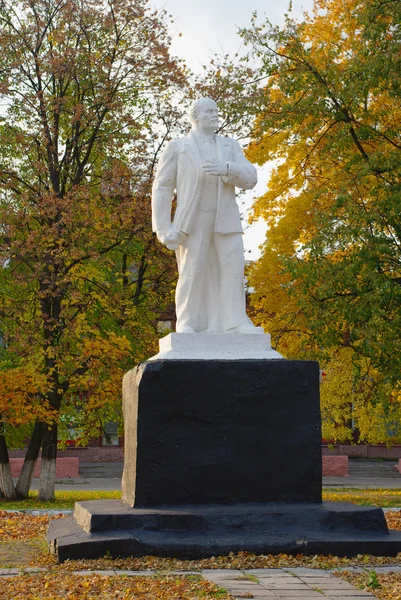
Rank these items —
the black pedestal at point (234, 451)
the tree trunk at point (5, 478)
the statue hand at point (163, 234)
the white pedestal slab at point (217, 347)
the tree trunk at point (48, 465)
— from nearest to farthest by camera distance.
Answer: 1. the black pedestal at point (234, 451)
2. the white pedestal slab at point (217, 347)
3. the statue hand at point (163, 234)
4. the tree trunk at point (48, 465)
5. the tree trunk at point (5, 478)

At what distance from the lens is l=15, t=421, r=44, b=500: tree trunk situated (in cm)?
1753

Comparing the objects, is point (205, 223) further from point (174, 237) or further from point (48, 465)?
point (48, 465)

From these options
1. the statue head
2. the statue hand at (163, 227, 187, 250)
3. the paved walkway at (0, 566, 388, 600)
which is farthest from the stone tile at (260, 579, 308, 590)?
the statue head

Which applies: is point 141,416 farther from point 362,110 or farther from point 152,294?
point 152,294

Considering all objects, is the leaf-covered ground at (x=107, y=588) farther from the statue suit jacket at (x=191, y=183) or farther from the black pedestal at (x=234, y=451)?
the statue suit jacket at (x=191, y=183)

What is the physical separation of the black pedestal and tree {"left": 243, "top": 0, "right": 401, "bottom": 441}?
18.2 ft

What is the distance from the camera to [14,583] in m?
5.38

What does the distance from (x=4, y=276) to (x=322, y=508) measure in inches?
495

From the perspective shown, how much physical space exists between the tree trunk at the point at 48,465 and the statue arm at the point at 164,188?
9.65 meters

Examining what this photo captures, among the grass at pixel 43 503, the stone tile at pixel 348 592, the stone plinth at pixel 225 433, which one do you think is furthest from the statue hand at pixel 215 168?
the grass at pixel 43 503

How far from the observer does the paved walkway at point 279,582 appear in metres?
4.90

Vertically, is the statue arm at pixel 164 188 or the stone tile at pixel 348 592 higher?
the statue arm at pixel 164 188

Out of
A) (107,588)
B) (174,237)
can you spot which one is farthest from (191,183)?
(107,588)

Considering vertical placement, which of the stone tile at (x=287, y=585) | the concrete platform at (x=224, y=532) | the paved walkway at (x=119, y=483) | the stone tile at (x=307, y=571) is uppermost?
the concrete platform at (x=224, y=532)
